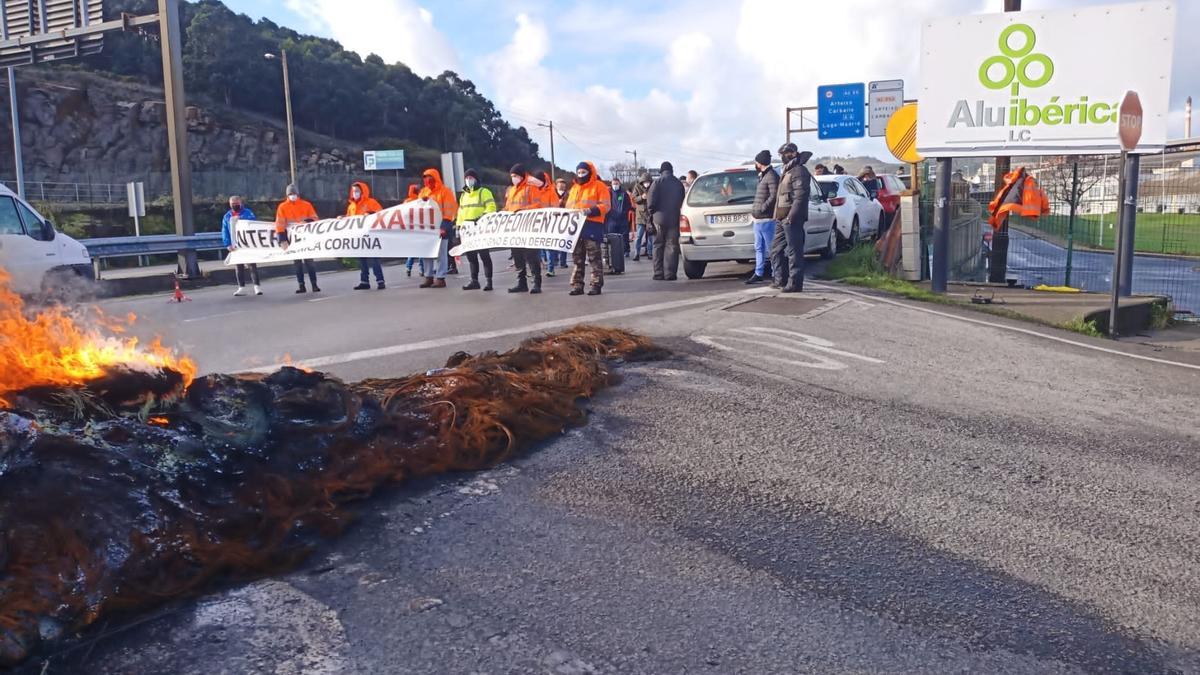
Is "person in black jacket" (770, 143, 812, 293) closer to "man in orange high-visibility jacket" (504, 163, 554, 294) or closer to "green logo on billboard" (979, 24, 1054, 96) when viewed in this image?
"green logo on billboard" (979, 24, 1054, 96)

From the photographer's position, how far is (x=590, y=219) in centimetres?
1207

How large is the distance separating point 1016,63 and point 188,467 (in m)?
12.3

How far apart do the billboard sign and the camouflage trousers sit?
16.3 feet

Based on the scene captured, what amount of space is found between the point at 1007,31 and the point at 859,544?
1071cm

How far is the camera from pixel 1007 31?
40.8ft

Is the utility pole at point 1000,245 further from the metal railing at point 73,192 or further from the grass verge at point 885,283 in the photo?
the metal railing at point 73,192

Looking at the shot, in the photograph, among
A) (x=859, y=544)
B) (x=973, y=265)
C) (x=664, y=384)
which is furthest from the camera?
(x=973, y=265)

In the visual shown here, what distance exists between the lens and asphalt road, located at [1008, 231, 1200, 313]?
15750mm

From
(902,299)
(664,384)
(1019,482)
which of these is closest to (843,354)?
(664,384)

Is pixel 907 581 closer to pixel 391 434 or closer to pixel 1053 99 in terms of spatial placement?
pixel 391 434

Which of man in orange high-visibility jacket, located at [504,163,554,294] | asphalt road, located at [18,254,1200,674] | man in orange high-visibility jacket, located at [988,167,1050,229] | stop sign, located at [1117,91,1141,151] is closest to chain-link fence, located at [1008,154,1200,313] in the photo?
man in orange high-visibility jacket, located at [988,167,1050,229]

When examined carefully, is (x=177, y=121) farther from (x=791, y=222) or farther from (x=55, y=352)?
(x=55, y=352)

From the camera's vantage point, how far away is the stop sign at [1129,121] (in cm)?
1028

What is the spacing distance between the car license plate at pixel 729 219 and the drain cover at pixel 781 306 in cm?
293
